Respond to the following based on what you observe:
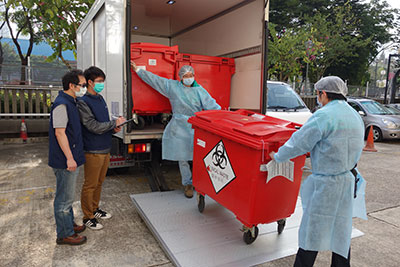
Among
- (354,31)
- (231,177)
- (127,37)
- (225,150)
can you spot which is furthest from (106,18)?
(354,31)

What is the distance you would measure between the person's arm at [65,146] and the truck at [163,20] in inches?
46.4

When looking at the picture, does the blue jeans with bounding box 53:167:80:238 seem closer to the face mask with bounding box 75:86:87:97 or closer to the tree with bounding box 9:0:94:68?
the face mask with bounding box 75:86:87:97

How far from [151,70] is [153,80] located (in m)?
0.32

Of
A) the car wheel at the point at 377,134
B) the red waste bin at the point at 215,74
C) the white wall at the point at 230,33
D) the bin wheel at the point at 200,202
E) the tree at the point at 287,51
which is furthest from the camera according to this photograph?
the tree at the point at 287,51

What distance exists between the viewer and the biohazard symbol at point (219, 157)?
2.97 meters

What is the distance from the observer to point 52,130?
107 inches

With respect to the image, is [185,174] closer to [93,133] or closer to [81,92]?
[93,133]

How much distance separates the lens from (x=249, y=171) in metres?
2.62

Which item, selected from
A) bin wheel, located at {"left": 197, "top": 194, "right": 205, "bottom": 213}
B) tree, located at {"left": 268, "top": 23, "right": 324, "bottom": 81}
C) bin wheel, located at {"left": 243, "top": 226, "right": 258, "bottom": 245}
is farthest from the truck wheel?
tree, located at {"left": 268, "top": 23, "right": 324, "bottom": 81}

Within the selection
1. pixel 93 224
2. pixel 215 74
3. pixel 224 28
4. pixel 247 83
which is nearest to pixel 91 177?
pixel 93 224

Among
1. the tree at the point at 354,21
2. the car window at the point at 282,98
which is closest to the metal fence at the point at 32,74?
the car window at the point at 282,98

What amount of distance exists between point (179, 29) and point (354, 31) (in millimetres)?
18430

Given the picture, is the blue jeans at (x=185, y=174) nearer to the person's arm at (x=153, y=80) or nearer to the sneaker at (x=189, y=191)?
the sneaker at (x=189, y=191)

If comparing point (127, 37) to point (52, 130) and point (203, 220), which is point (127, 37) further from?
point (203, 220)
